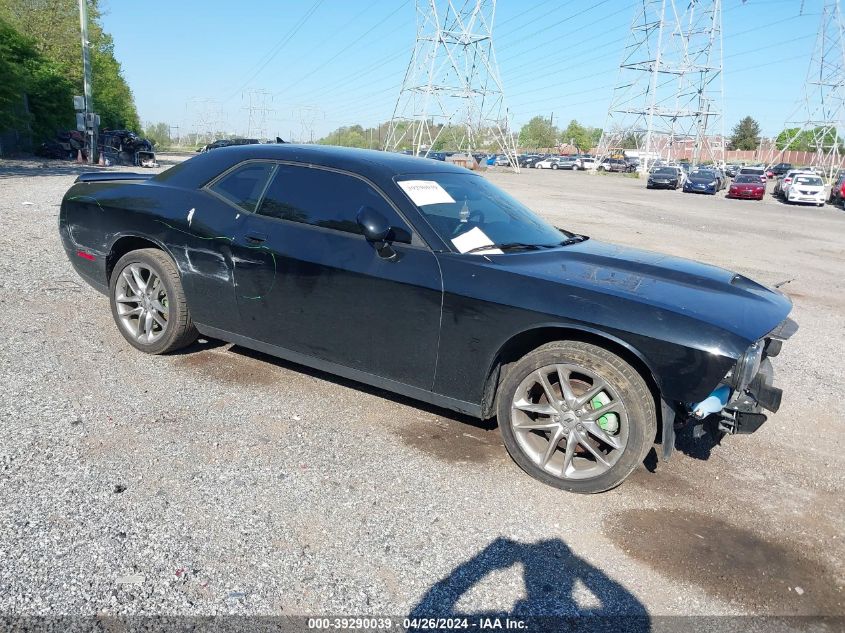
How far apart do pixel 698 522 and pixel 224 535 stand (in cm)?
227

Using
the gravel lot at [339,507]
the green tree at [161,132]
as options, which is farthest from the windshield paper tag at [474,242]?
the green tree at [161,132]

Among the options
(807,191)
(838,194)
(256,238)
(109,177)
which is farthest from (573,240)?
(838,194)

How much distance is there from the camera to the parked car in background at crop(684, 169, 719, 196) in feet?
124

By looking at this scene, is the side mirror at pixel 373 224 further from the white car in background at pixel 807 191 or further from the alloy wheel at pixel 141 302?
the white car in background at pixel 807 191

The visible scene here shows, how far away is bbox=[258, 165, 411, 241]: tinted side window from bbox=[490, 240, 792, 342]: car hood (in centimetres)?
83

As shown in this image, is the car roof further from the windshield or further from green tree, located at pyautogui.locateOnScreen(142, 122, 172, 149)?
green tree, located at pyautogui.locateOnScreen(142, 122, 172, 149)

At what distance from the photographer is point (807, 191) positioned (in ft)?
105

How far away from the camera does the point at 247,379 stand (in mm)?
4473

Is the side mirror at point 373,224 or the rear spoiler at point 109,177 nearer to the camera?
the side mirror at point 373,224

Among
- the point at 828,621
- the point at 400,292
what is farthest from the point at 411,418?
the point at 828,621

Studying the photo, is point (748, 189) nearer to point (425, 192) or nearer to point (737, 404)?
point (425, 192)

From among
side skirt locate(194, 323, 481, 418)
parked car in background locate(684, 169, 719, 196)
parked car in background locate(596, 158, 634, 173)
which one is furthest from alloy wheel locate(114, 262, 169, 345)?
parked car in background locate(596, 158, 634, 173)

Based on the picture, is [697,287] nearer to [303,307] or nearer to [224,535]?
[303,307]

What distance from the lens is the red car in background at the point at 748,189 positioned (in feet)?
110
